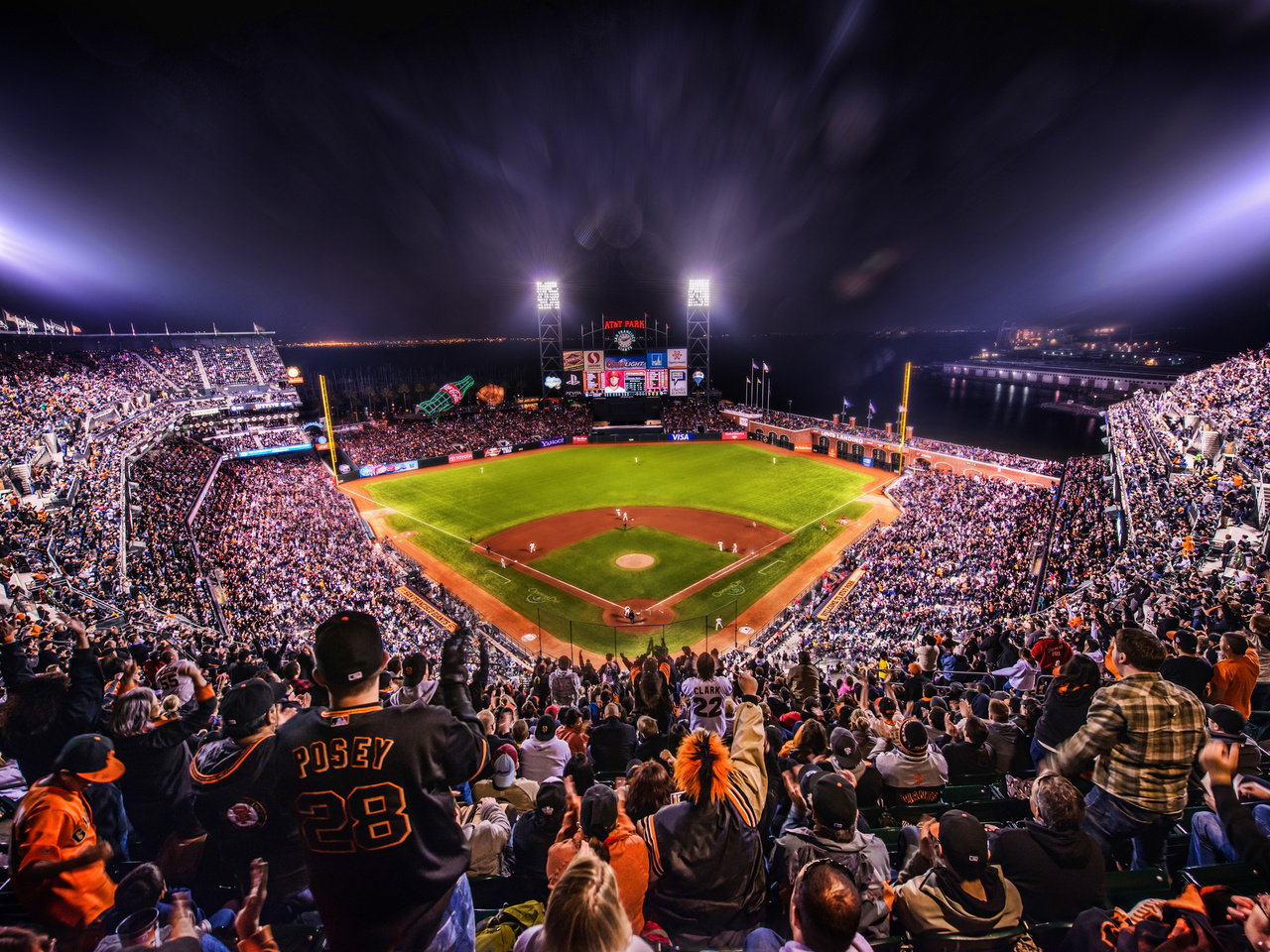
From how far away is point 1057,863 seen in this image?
11.1 feet

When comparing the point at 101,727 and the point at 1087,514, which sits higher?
the point at 101,727

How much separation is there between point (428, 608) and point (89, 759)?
68.1 ft

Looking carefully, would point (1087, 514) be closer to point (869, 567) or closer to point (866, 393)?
point (869, 567)

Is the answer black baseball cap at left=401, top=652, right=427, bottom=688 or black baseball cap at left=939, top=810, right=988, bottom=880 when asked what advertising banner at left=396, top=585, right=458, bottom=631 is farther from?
black baseball cap at left=939, top=810, right=988, bottom=880

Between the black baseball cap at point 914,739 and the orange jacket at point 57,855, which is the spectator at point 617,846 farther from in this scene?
the black baseball cap at point 914,739

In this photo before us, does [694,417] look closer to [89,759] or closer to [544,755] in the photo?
[544,755]

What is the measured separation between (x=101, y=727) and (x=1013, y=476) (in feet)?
147

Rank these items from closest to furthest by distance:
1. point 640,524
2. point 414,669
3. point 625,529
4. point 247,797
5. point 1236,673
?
point 247,797, point 414,669, point 1236,673, point 625,529, point 640,524

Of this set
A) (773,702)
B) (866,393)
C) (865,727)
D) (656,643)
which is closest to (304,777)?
(865,727)

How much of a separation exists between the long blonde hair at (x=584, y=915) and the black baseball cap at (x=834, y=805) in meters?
1.82

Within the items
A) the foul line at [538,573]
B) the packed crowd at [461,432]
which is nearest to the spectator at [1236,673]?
the foul line at [538,573]

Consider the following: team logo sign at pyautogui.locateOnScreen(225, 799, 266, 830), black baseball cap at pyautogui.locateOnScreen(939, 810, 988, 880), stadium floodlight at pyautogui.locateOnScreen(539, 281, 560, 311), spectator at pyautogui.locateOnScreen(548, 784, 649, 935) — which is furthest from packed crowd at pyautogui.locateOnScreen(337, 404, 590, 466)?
black baseball cap at pyautogui.locateOnScreen(939, 810, 988, 880)

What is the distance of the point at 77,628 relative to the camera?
16.3 feet

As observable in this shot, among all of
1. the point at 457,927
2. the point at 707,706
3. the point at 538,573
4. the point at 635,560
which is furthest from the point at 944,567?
the point at 457,927
